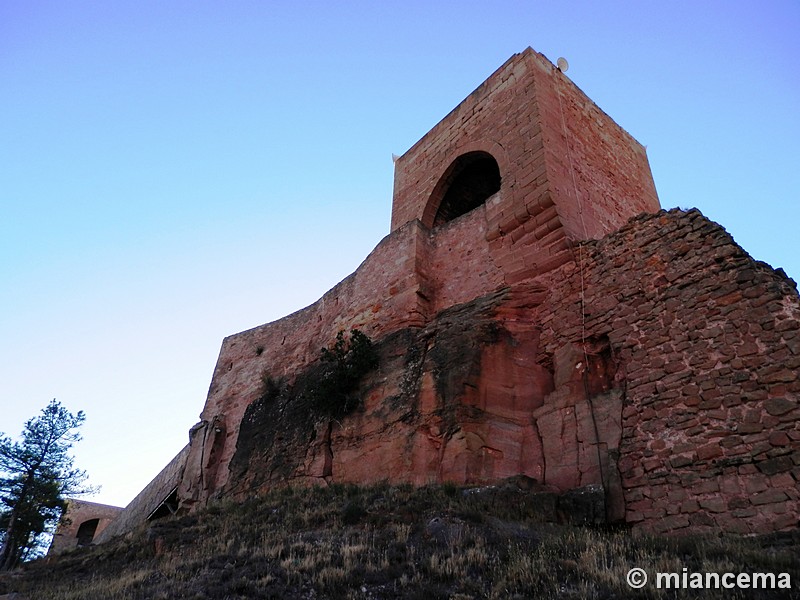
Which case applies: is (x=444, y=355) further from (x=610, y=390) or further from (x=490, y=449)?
(x=610, y=390)

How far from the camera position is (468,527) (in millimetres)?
5406

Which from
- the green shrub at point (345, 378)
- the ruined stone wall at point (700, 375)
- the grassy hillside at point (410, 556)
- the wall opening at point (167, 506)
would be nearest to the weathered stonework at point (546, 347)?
the ruined stone wall at point (700, 375)

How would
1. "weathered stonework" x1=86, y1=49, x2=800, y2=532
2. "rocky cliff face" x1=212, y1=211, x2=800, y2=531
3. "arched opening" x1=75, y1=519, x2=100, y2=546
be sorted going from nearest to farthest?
"rocky cliff face" x1=212, y1=211, x2=800, y2=531
"weathered stonework" x1=86, y1=49, x2=800, y2=532
"arched opening" x1=75, y1=519, x2=100, y2=546

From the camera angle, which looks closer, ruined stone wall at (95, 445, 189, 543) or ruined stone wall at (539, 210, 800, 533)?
ruined stone wall at (539, 210, 800, 533)

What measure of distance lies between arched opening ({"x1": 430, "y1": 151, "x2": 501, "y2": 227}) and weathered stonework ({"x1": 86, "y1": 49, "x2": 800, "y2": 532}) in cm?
5

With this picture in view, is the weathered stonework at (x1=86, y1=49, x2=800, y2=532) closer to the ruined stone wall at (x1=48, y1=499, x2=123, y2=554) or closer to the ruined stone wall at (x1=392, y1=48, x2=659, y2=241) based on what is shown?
the ruined stone wall at (x1=392, y1=48, x2=659, y2=241)

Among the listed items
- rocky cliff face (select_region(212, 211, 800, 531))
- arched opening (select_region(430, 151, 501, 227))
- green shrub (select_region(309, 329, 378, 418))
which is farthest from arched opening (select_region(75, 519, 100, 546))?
arched opening (select_region(430, 151, 501, 227))

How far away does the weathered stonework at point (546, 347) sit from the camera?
568cm

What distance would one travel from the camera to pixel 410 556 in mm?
4938

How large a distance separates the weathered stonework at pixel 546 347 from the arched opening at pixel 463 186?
0.16 feet

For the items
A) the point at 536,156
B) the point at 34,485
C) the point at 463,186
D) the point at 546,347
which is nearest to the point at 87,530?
the point at 34,485

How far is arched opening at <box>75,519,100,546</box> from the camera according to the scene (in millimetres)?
24641

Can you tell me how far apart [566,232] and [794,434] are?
14.9 feet

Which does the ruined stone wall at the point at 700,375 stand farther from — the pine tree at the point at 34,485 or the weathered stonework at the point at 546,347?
the pine tree at the point at 34,485
